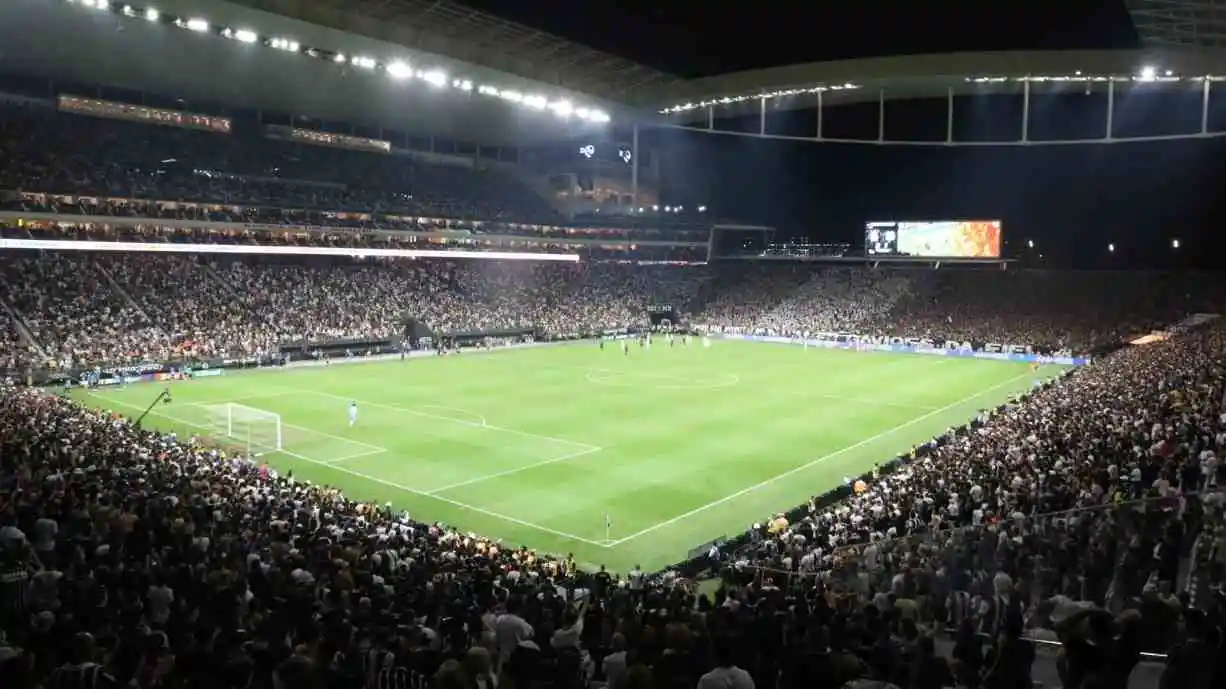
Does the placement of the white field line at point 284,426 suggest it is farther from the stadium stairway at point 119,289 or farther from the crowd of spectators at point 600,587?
the stadium stairway at point 119,289

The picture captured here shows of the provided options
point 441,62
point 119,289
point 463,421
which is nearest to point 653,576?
point 463,421

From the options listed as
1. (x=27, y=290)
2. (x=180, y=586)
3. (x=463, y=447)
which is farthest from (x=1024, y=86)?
(x=27, y=290)

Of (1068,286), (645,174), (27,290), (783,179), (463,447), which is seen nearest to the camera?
(463,447)

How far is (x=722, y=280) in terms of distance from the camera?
83000 millimetres

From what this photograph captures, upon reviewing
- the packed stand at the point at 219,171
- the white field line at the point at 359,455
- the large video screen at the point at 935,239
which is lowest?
the white field line at the point at 359,455

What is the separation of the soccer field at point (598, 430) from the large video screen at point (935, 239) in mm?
16973

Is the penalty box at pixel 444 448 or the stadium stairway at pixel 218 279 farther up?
the stadium stairway at pixel 218 279

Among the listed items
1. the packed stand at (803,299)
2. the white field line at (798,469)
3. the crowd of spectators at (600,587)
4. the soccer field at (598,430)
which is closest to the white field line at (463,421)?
the soccer field at (598,430)

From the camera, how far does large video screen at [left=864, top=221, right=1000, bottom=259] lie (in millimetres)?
65500

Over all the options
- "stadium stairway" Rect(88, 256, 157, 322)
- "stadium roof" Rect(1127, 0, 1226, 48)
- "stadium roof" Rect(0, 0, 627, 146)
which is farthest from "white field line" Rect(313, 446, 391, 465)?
"stadium roof" Rect(1127, 0, 1226, 48)

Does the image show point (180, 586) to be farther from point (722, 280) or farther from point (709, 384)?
point (722, 280)

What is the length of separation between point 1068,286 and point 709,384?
3699cm

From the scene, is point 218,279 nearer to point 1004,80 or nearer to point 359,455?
point 359,455

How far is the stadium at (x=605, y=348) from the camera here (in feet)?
24.8
